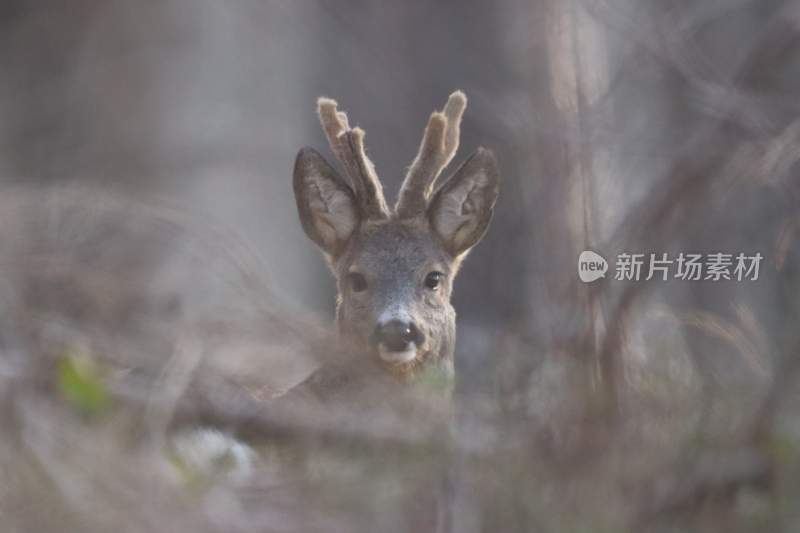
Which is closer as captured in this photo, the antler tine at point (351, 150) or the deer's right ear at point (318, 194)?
the antler tine at point (351, 150)

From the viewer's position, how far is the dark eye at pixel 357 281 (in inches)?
163

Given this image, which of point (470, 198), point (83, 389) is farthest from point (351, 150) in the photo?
point (83, 389)

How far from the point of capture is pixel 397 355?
379cm

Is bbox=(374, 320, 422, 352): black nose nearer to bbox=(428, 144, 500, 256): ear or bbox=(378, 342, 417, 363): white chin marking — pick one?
bbox=(378, 342, 417, 363): white chin marking

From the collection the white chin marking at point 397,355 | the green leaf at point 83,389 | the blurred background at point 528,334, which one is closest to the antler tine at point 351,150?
the blurred background at point 528,334

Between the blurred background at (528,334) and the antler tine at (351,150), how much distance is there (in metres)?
0.32

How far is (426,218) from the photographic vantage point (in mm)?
4168

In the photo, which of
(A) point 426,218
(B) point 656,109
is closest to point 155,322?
(A) point 426,218

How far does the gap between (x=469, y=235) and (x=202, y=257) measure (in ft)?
2.18

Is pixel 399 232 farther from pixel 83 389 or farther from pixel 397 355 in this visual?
pixel 83 389

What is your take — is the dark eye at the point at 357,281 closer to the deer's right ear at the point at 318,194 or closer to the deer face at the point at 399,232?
the deer face at the point at 399,232

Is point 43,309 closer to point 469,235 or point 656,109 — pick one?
point 469,235

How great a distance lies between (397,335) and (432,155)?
44 cm

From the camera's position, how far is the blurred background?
2.38 m
